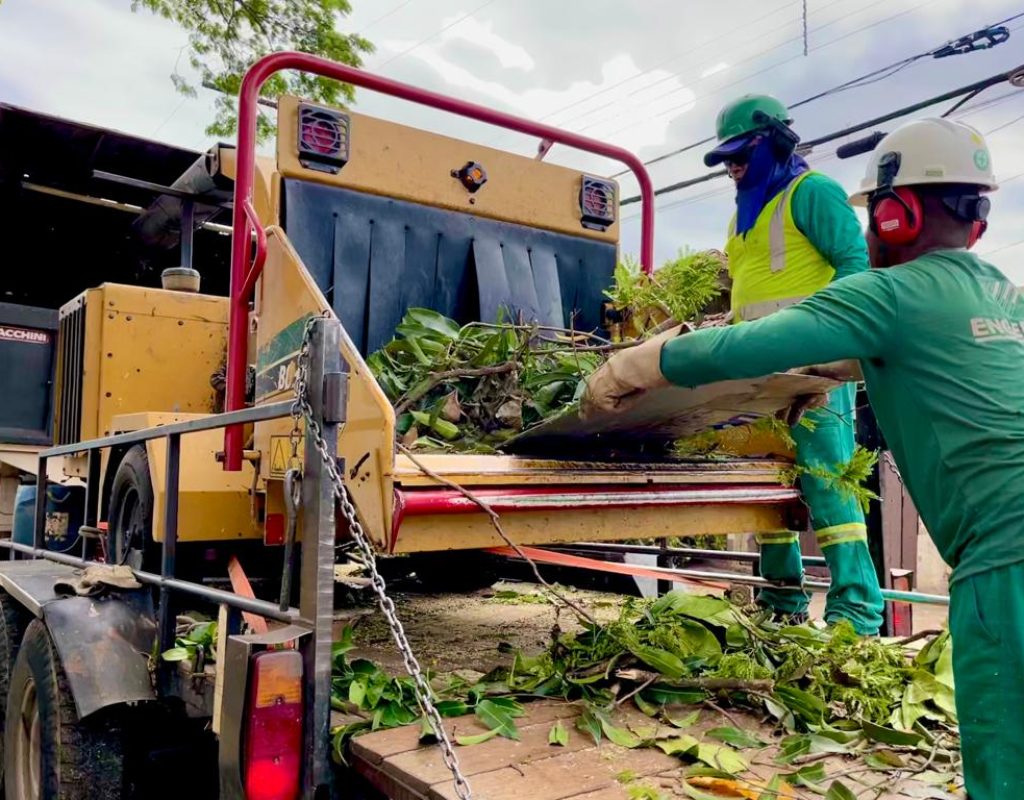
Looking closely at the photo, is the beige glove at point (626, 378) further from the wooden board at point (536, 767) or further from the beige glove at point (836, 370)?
the wooden board at point (536, 767)

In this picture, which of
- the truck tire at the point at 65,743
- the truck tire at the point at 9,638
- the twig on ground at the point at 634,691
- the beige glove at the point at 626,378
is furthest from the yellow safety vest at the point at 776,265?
the truck tire at the point at 9,638

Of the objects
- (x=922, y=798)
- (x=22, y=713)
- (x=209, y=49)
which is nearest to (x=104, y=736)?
(x=22, y=713)

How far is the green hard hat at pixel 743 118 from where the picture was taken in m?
3.20

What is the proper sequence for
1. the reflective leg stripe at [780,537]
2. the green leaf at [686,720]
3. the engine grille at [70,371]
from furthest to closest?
the engine grille at [70,371] → the reflective leg stripe at [780,537] → the green leaf at [686,720]

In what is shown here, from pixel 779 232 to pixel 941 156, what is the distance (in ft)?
4.55

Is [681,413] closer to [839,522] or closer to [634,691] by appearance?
[634,691]

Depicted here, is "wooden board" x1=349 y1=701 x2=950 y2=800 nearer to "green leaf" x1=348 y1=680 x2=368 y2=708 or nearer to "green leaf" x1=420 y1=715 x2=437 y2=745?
"green leaf" x1=420 y1=715 x2=437 y2=745

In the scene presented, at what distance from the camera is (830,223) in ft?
9.95

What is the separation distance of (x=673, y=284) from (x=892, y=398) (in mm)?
1330

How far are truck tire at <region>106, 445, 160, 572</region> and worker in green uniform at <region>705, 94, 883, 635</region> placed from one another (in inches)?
87.9

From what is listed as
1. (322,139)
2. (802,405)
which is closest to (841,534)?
(802,405)

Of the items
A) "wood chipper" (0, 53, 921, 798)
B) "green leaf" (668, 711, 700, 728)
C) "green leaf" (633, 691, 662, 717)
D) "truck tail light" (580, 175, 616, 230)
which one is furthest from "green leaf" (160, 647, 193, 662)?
"truck tail light" (580, 175, 616, 230)

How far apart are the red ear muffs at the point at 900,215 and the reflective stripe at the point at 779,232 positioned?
1.35m

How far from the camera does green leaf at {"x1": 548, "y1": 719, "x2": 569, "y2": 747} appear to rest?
201 cm
